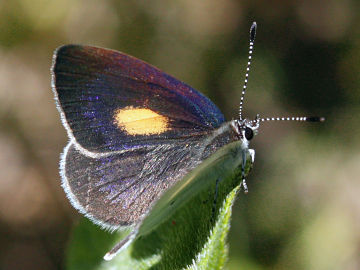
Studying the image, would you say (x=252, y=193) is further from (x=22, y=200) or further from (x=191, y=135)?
(x=22, y=200)

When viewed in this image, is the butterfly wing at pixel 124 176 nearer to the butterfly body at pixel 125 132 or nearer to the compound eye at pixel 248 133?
the butterfly body at pixel 125 132

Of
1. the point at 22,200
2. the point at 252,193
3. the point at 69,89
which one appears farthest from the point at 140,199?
the point at 22,200

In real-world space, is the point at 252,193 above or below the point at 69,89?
below

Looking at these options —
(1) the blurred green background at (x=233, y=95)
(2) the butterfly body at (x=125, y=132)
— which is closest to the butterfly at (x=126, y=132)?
(2) the butterfly body at (x=125, y=132)

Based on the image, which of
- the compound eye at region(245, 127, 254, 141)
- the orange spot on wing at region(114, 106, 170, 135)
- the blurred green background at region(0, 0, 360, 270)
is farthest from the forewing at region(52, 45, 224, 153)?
the blurred green background at region(0, 0, 360, 270)

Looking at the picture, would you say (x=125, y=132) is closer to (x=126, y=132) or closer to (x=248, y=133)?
(x=126, y=132)

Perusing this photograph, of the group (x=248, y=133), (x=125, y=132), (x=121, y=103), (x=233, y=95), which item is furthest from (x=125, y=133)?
(x=233, y=95)

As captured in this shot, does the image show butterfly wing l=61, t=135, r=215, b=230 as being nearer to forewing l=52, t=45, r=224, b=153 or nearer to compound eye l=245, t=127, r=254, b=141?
forewing l=52, t=45, r=224, b=153
